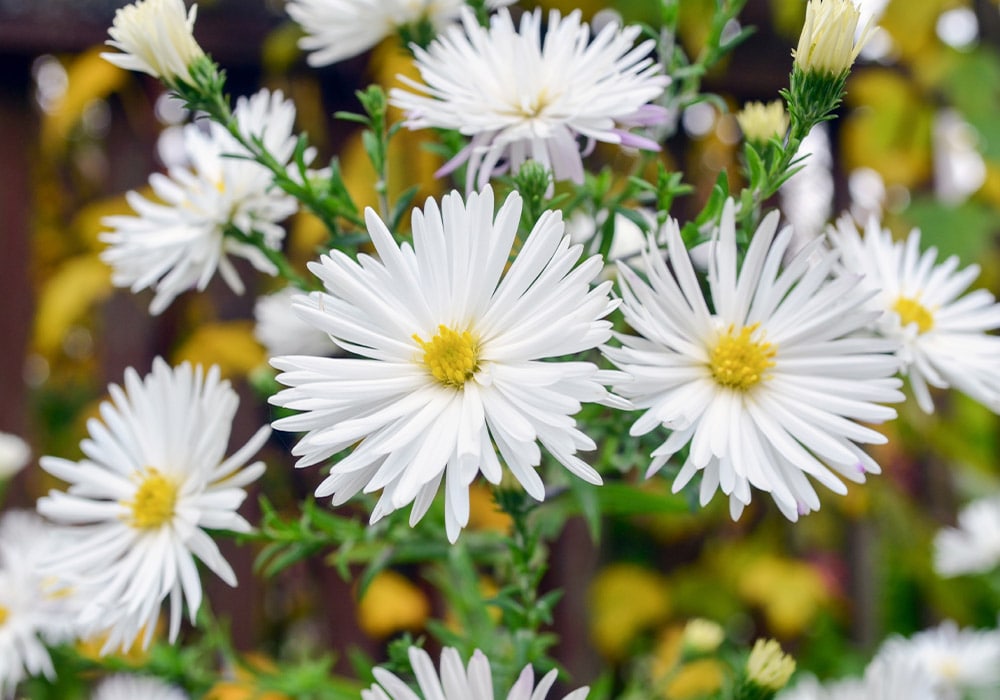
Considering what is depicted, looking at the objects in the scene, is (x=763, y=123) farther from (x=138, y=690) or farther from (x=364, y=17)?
(x=138, y=690)

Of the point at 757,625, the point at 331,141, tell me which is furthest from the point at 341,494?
the point at 757,625

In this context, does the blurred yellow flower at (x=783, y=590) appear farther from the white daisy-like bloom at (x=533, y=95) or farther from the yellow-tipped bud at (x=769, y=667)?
the white daisy-like bloom at (x=533, y=95)

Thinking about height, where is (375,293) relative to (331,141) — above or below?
below

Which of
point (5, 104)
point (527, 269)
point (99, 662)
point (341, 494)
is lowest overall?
point (99, 662)

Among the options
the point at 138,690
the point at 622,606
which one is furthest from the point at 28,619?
the point at 622,606

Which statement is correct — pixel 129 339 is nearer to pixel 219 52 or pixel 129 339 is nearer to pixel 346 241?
pixel 219 52

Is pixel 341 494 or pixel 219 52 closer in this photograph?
pixel 341 494
